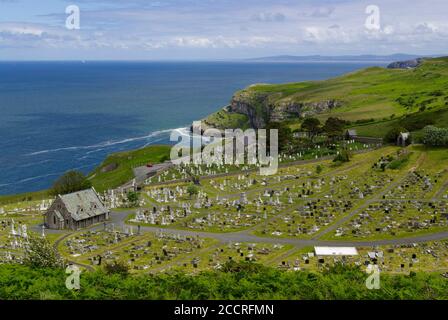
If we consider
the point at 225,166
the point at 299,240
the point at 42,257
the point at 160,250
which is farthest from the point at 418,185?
the point at 42,257

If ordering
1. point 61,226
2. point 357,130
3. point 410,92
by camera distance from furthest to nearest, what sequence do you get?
point 410,92 → point 357,130 → point 61,226

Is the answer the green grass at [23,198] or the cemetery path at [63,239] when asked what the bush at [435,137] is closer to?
the cemetery path at [63,239]

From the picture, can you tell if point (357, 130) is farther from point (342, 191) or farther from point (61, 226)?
point (61, 226)

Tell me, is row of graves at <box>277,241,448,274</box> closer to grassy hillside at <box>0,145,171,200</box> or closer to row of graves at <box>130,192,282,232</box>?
row of graves at <box>130,192,282,232</box>

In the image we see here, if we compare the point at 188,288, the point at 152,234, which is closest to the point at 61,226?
the point at 152,234
